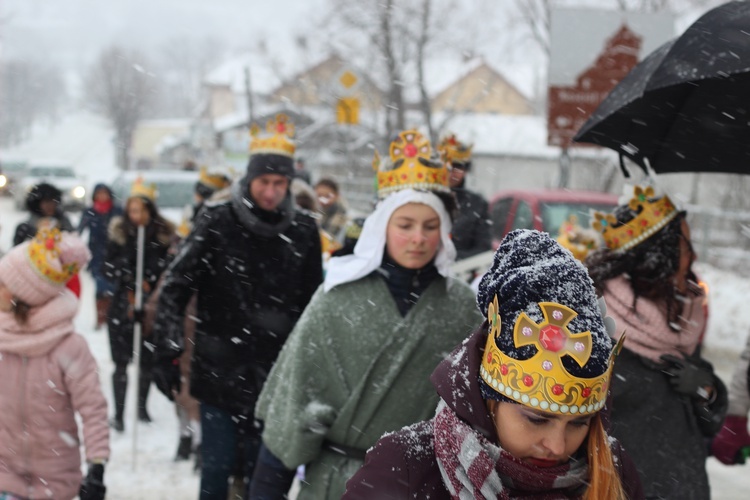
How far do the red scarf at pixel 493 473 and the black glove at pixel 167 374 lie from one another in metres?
3.19

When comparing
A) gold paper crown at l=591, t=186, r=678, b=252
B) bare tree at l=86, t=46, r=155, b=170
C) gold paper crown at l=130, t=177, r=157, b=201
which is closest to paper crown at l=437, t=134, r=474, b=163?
gold paper crown at l=591, t=186, r=678, b=252

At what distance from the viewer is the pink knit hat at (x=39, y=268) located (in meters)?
4.12

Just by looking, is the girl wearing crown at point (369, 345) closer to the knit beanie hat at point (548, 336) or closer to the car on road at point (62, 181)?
the knit beanie hat at point (548, 336)

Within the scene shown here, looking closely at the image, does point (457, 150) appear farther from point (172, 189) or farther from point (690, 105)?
point (172, 189)

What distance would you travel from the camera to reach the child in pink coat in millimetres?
3992

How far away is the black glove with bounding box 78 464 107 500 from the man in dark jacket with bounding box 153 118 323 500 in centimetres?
78

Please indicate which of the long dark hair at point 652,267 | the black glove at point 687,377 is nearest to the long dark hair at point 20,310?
the long dark hair at point 652,267

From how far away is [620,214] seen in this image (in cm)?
350

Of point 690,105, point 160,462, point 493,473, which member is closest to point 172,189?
point 160,462

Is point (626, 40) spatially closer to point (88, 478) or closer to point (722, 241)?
point (88, 478)

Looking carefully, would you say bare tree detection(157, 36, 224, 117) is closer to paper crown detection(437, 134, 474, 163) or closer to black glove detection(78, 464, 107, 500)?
paper crown detection(437, 134, 474, 163)

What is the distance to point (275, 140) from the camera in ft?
16.3

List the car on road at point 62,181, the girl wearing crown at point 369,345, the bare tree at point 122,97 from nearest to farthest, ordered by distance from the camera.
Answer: the girl wearing crown at point 369,345 < the car on road at point 62,181 < the bare tree at point 122,97

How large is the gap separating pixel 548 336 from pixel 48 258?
10.0 ft
